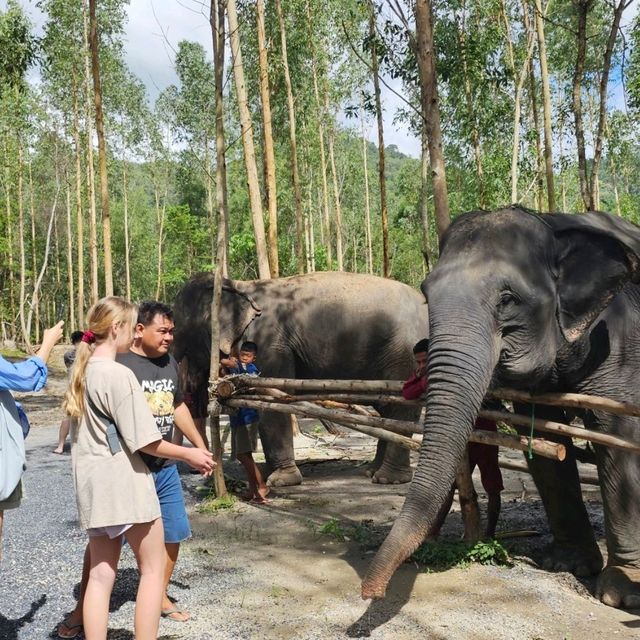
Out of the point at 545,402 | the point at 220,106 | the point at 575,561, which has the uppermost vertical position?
the point at 220,106

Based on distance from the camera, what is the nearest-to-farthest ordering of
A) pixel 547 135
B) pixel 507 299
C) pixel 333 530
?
1. pixel 507 299
2. pixel 333 530
3. pixel 547 135

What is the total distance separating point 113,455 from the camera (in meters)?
3.17

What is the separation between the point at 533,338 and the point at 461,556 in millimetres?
1789

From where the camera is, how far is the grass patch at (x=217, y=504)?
6605 mm

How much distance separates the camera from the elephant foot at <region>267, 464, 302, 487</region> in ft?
25.3

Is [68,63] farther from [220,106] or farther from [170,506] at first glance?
[170,506]

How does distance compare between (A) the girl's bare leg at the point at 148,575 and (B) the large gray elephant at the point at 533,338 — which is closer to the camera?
(A) the girl's bare leg at the point at 148,575

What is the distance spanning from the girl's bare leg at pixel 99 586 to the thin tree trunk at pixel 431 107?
330 centimetres

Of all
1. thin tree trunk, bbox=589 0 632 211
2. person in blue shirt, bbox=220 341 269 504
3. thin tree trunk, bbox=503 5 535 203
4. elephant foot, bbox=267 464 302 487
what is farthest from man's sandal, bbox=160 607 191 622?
thin tree trunk, bbox=503 5 535 203

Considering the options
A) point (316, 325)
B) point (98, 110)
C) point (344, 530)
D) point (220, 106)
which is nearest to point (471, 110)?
point (98, 110)

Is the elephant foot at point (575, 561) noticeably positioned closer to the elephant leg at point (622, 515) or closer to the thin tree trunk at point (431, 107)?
the elephant leg at point (622, 515)

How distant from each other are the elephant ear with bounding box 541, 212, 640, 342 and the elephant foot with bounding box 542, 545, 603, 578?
1.80 meters

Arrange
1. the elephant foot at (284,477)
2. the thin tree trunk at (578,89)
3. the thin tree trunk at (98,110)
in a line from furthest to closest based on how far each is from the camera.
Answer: the thin tree trunk at (98,110) < the thin tree trunk at (578,89) < the elephant foot at (284,477)

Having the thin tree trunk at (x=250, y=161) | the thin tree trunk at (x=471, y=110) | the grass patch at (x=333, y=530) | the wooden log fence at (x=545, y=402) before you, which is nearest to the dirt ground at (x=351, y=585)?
the grass patch at (x=333, y=530)
